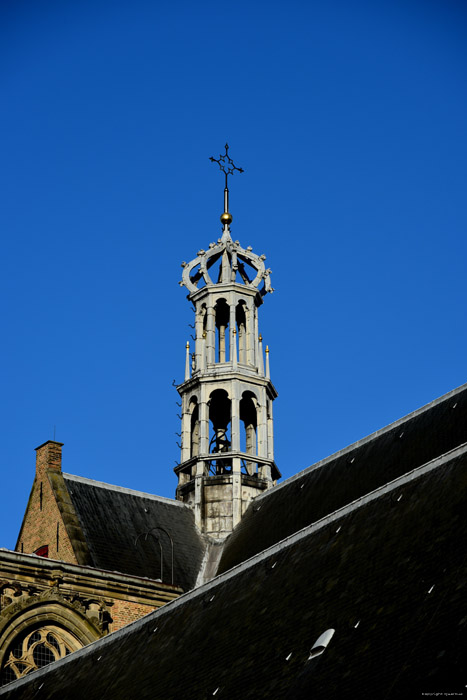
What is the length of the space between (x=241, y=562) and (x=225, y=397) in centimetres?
1247

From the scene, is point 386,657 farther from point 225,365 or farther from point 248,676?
point 225,365

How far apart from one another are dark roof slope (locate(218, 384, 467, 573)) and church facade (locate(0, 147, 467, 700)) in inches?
3.0

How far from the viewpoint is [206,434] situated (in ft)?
139

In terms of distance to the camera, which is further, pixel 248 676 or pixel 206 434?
pixel 206 434

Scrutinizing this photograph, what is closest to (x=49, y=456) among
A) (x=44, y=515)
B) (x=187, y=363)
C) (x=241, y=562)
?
(x=44, y=515)

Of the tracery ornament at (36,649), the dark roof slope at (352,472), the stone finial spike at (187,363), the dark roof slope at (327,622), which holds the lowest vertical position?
the dark roof slope at (327,622)

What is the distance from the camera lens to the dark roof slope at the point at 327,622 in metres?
16.6

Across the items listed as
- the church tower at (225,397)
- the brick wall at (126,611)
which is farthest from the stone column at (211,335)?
the brick wall at (126,611)

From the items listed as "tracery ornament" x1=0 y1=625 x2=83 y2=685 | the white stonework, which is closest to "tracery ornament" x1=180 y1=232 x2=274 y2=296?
the white stonework

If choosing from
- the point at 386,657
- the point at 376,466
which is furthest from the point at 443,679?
the point at 376,466

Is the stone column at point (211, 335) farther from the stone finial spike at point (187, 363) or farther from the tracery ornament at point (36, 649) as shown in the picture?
the tracery ornament at point (36, 649)

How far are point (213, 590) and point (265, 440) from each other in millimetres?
17743

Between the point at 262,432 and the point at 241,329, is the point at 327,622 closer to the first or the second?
the point at 262,432

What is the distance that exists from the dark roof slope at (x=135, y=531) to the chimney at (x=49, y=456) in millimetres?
571
